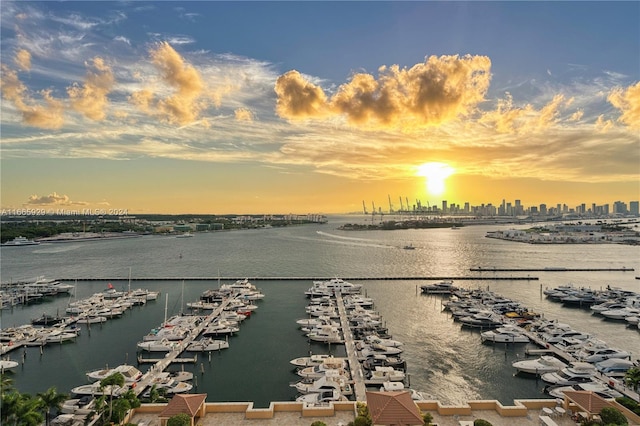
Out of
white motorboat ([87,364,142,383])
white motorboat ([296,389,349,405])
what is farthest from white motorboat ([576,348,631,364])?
white motorboat ([87,364,142,383])

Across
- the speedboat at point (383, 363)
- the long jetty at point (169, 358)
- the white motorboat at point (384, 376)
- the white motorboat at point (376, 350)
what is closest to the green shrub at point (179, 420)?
the long jetty at point (169, 358)

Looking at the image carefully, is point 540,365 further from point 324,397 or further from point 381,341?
point 324,397

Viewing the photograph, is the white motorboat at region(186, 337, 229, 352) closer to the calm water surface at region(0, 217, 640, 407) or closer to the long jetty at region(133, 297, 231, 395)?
the calm water surface at region(0, 217, 640, 407)

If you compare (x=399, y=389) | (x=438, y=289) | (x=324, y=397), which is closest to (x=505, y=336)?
(x=399, y=389)

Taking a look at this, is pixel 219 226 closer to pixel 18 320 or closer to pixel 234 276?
pixel 234 276

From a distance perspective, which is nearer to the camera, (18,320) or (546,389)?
(546,389)

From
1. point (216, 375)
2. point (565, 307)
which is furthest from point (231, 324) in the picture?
point (565, 307)
